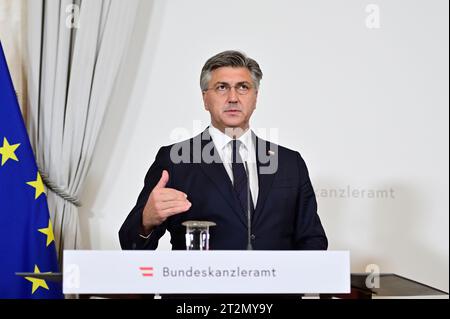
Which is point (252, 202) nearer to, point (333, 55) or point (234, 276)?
point (234, 276)

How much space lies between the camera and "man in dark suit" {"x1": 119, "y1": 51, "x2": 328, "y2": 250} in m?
3.17

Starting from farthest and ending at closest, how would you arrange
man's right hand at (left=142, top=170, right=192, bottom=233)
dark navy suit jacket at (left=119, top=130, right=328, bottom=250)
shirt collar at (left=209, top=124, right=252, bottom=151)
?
shirt collar at (left=209, top=124, right=252, bottom=151) → dark navy suit jacket at (left=119, top=130, right=328, bottom=250) → man's right hand at (left=142, top=170, right=192, bottom=233)

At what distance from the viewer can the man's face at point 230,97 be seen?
10.7 ft

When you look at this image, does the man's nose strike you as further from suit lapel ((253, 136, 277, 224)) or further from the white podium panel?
the white podium panel

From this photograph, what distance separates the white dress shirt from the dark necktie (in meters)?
0.01

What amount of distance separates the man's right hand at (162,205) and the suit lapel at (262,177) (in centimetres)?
34

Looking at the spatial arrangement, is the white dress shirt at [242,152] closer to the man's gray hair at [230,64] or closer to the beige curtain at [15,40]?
the man's gray hair at [230,64]

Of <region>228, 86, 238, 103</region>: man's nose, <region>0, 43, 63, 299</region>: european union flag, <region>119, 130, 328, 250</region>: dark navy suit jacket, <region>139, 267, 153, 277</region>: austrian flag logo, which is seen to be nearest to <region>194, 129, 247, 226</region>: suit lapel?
<region>119, 130, 328, 250</region>: dark navy suit jacket

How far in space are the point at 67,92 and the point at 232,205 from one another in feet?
3.12

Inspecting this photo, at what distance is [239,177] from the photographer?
128 inches

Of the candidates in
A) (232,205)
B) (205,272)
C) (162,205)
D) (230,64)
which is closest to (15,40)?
(230,64)

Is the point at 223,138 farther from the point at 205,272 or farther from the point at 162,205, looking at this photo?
the point at 205,272

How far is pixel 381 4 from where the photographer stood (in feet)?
11.5

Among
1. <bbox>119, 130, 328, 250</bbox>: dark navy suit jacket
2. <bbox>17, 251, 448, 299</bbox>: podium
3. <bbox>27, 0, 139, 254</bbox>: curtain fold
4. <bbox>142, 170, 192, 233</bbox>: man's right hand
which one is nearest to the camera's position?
<bbox>17, 251, 448, 299</bbox>: podium
